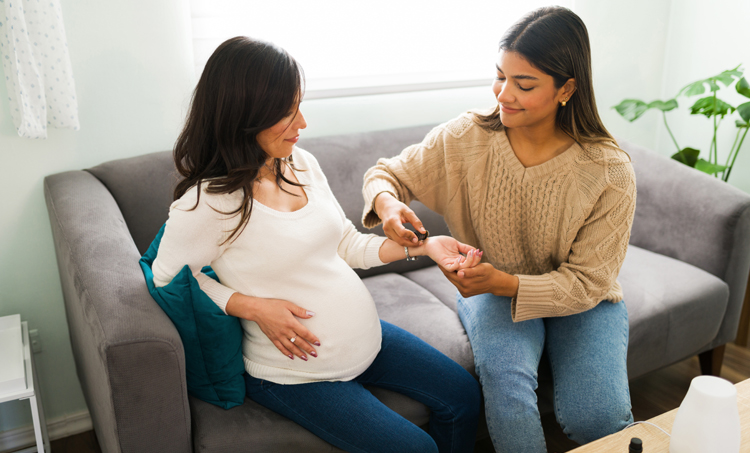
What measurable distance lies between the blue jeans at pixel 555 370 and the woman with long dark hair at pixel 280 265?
3.8 inches

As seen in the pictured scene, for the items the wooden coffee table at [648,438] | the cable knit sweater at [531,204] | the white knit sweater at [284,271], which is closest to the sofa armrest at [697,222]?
the cable knit sweater at [531,204]

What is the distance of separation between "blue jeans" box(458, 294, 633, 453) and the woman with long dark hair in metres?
0.10

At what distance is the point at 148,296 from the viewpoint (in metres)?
1.13

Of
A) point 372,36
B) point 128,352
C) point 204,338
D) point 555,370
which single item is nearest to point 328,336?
point 204,338

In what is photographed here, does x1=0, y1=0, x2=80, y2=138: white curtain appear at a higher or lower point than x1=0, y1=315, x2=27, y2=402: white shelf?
higher

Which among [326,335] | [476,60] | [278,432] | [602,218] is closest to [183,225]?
[326,335]

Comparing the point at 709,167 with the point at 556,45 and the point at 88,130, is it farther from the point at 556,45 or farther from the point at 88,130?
the point at 88,130

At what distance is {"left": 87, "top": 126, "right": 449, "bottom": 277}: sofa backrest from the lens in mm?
1659

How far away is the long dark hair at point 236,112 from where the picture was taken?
1.08 meters

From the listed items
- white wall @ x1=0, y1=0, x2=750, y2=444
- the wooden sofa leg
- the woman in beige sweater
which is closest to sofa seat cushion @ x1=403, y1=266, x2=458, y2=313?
the woman in beige sweater

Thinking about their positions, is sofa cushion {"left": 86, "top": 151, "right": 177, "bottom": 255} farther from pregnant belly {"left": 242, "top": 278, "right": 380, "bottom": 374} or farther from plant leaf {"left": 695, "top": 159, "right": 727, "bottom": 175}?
plant leaf {"left": 695, "top": 159, "right": 727, "bottom": 175}

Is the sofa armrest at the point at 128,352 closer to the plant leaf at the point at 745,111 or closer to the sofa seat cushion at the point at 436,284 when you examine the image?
Result: the sofa seat cushion at the point at 436,284

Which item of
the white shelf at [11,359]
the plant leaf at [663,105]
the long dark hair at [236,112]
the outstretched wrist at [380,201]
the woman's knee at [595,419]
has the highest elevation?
the long dark hair at [236,112]

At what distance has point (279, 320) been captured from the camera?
115 centimetres
